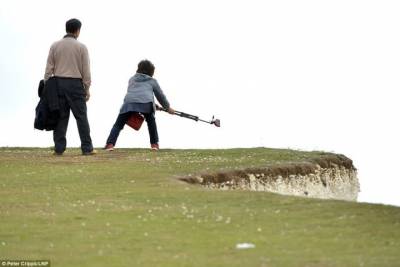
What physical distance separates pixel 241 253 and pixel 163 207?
3.89 meters

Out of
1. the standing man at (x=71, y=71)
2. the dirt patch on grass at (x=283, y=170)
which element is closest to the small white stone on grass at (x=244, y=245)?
the dirt patch on grass at (x=283, y=170)

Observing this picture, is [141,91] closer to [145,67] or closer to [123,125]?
[145,67]

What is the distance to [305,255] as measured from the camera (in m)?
13.8

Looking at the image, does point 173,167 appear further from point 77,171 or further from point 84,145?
point 84,145

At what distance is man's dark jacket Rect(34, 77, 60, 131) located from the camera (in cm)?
2630

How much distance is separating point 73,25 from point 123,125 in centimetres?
394

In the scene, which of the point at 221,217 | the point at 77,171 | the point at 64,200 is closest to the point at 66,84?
the point at 77,171

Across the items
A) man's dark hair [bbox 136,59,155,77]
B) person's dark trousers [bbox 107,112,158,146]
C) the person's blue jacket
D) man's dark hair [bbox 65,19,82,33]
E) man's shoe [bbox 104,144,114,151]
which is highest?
man's dark hair [bbox 65,19,82,33]

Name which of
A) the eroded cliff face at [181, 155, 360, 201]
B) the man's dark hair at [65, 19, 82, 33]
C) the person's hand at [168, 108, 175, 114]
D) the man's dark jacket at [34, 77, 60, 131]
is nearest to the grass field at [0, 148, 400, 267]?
the eroded cliff face at [181, 155, 360, 201]

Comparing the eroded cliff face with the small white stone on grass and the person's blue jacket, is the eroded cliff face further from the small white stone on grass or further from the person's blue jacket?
the small white stone on grass

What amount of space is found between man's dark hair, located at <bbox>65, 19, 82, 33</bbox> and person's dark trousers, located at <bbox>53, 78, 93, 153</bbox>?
1133mm

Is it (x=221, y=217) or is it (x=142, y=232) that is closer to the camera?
(x=142, y=232)

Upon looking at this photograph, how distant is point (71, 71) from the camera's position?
86.0ft

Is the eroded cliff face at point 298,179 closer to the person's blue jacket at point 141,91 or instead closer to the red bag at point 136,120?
the person's blue jacket at point 141,91
